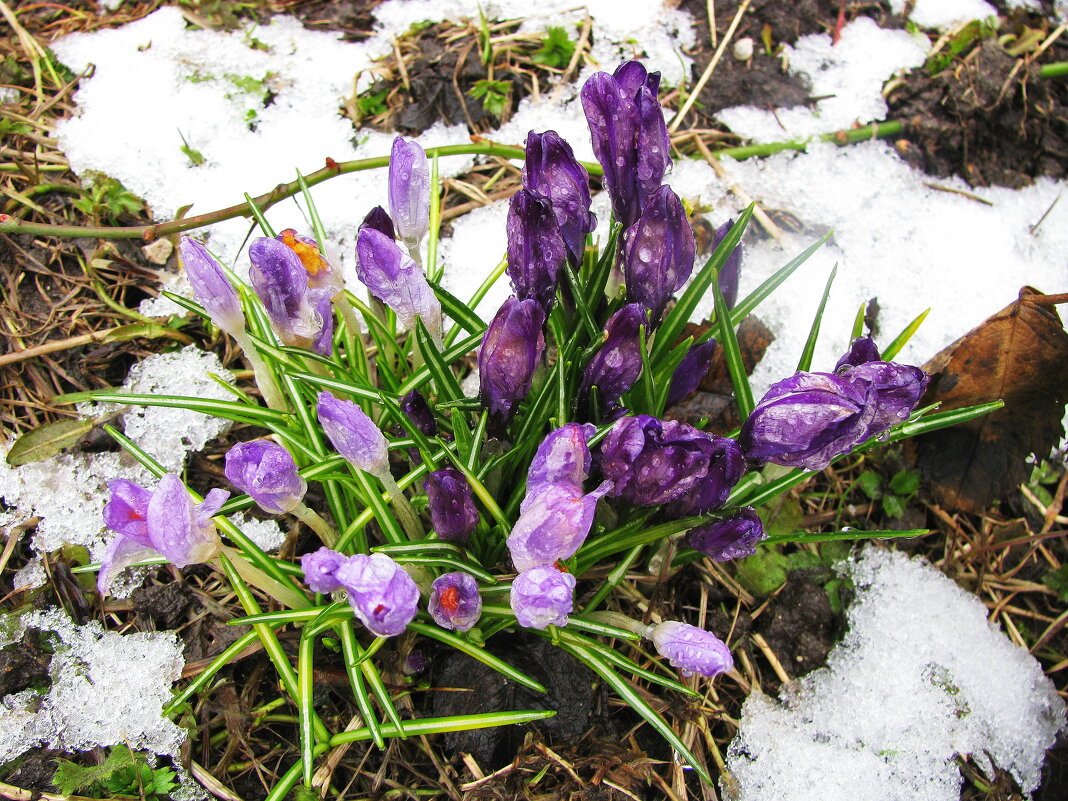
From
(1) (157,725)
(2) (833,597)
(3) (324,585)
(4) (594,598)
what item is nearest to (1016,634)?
(2) (833,597)

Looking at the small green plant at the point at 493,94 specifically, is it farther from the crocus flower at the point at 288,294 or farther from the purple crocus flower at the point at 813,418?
the purple crocus flower at the point at 813,418

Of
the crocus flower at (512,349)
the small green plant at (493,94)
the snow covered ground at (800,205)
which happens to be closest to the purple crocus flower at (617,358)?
the crocus flower at (512,349)

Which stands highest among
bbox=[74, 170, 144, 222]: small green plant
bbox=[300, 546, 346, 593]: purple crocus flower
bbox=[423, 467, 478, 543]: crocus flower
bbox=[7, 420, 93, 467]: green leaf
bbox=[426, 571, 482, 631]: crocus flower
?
bbox=[74, 170, 144, 222]: small green plant

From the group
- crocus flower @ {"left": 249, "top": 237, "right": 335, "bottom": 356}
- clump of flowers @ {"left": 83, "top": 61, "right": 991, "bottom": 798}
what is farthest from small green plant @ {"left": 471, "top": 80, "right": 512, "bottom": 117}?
crocus flower @ {"left": 249, "top": 237, "right": 335, "bottom": 356}

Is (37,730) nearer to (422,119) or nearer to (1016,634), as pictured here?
(422,119)

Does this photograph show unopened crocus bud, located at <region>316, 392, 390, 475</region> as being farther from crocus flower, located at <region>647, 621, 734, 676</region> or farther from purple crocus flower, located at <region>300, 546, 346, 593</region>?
crocus flower, located at <region>647, 621, 734, 676</region>

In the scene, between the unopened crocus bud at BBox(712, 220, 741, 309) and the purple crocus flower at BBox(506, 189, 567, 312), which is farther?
the unopened crocus bud at BBox(712, 220, 741, 309)

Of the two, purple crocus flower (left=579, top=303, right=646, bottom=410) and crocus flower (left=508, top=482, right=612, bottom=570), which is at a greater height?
purple crocus flower (left=579, top=303, right=646, bottom=410)
